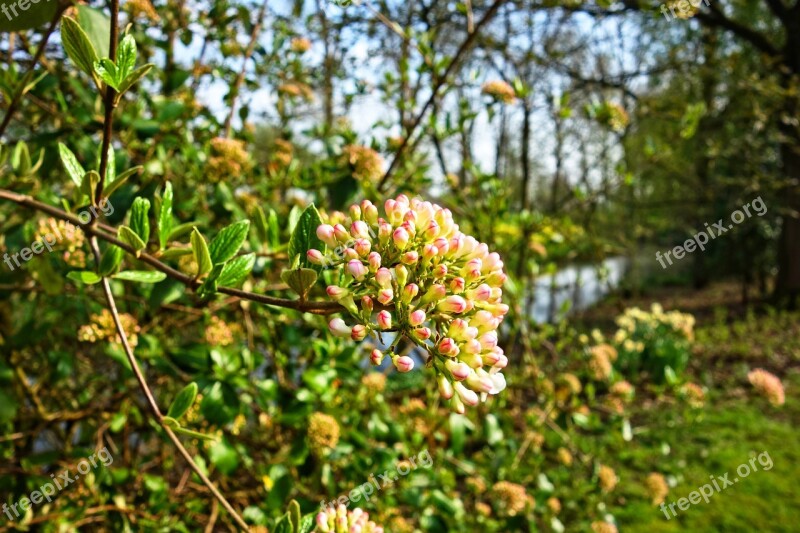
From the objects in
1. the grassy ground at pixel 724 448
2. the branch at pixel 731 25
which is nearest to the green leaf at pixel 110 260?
the grassy ground at pixel 724 448

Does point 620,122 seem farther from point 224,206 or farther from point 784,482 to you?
point 784,482

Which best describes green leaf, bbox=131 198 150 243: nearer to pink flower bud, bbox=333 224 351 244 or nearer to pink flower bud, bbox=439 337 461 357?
pink flower bud, bbox=333 224 351 244

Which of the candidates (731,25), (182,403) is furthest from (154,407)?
(731,25)

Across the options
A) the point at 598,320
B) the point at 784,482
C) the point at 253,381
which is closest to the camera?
the point at 253,381

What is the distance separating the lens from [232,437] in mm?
1812

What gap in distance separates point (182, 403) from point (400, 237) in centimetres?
46

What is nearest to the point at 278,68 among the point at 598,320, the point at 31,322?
the point at 31,322

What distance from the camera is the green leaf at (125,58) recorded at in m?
0.62

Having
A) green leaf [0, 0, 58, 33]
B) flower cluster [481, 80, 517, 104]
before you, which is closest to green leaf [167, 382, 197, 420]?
green leaf [0, 0, 58, 33]

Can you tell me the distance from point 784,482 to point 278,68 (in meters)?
4.52

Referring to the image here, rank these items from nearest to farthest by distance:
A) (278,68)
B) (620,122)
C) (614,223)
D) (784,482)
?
(278,68) → (620,122) → (784,482) → (614,223)

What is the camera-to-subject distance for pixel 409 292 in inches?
26.0

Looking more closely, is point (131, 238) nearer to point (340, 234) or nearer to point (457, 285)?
point (340, 234)

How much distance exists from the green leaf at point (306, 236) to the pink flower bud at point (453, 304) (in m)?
0.19
